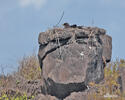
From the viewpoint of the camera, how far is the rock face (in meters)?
8.57

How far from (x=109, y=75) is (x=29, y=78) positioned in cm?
588

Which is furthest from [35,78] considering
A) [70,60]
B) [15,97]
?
[70,60]

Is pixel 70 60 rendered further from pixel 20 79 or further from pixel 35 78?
pixel 35 78

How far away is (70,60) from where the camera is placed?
28.3 feet

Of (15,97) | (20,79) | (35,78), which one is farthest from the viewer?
(35,78)

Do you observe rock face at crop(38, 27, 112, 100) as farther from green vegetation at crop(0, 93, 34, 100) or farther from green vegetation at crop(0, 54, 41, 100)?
green vegetation at crop(0, 54, 41, 100)

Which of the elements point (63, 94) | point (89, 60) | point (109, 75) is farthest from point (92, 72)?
point (109, 75)

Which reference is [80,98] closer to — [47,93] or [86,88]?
[86,88]

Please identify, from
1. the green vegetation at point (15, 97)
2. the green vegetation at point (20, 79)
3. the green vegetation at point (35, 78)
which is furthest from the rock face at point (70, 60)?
the green vegetation at point (20, 79)

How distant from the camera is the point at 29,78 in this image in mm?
12602

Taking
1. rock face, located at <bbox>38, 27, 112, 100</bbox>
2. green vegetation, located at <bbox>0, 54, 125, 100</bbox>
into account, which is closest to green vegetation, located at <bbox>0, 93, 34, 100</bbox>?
green vegetation, located at <bbox>0, 54, 125, 100</bbox>

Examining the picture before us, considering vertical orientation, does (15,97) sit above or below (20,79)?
below

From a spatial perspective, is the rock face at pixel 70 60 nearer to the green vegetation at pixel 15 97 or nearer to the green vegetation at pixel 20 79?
the green vegetation at pixel 15 97

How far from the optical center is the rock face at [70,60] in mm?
8570
